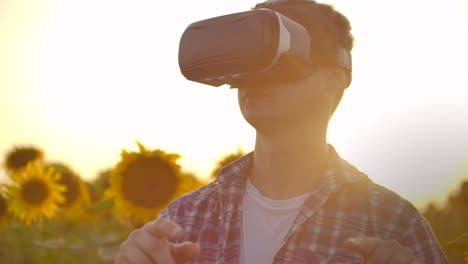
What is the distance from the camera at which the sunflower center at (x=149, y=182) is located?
306cm

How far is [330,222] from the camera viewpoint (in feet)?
5.23

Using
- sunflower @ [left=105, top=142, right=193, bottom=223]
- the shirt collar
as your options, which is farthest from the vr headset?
sunflower @ [left=105, top=142, right=193, bottom=223]

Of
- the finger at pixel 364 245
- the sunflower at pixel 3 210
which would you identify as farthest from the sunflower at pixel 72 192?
the finger at pixel 364 245

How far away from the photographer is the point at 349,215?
1.61m

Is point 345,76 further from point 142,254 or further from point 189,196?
point 142,254

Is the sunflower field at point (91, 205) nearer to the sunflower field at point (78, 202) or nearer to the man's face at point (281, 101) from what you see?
the sunflower field at point (78, 202)

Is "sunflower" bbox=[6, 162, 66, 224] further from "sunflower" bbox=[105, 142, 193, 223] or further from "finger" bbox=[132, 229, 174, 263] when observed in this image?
"finger" bbox=[132, 229, 174, 263]

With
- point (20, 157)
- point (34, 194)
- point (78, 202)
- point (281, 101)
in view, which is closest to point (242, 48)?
point (281, 101)

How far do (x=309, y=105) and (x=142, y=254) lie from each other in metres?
0.81

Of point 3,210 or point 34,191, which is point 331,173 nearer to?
point 34,191

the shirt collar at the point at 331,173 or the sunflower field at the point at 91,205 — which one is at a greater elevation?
the shirt collar at the point at 331,173

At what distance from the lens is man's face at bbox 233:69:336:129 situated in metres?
1.61

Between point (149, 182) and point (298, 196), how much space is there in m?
1.59

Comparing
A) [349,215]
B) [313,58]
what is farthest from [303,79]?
[349,215]
